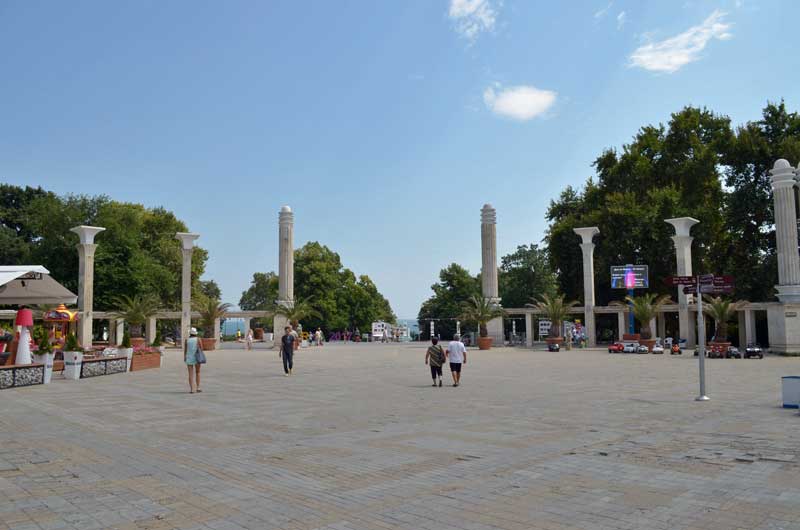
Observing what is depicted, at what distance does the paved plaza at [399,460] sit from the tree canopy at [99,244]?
93.2 ft

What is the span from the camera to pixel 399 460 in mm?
7316

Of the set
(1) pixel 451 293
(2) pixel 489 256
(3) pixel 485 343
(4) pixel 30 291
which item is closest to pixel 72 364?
(4) pixel 30 291

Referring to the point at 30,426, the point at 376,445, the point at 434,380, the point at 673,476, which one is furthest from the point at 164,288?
the point at 673,476

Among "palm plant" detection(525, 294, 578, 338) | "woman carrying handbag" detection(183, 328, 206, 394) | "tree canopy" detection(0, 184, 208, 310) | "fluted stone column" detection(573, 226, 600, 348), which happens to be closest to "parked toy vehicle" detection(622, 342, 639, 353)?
"palm plant" detection(525, 294, 578, 338)

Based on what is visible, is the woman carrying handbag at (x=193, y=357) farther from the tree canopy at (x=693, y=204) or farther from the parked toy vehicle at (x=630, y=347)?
the tree canopy at (x=693, y=204)

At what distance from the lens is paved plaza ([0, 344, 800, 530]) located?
5.20 metres

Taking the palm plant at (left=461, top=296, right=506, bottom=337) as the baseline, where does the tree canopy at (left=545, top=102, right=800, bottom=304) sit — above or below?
above

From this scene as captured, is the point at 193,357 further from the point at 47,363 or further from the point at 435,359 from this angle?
the point at 435,359

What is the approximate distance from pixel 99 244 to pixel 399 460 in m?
40.5

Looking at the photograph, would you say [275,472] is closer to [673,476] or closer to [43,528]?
[43,528]

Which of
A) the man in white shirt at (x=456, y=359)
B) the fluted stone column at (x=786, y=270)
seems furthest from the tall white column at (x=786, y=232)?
the man in white shirt at (x=456, y=359)

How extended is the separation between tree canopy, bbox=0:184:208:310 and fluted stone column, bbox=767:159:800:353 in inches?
1434

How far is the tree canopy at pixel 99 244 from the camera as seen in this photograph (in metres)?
41.1

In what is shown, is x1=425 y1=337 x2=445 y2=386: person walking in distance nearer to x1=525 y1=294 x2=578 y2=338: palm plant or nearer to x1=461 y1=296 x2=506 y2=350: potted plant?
x1=461 y1=296 x2=506 y2=350: potted plant
